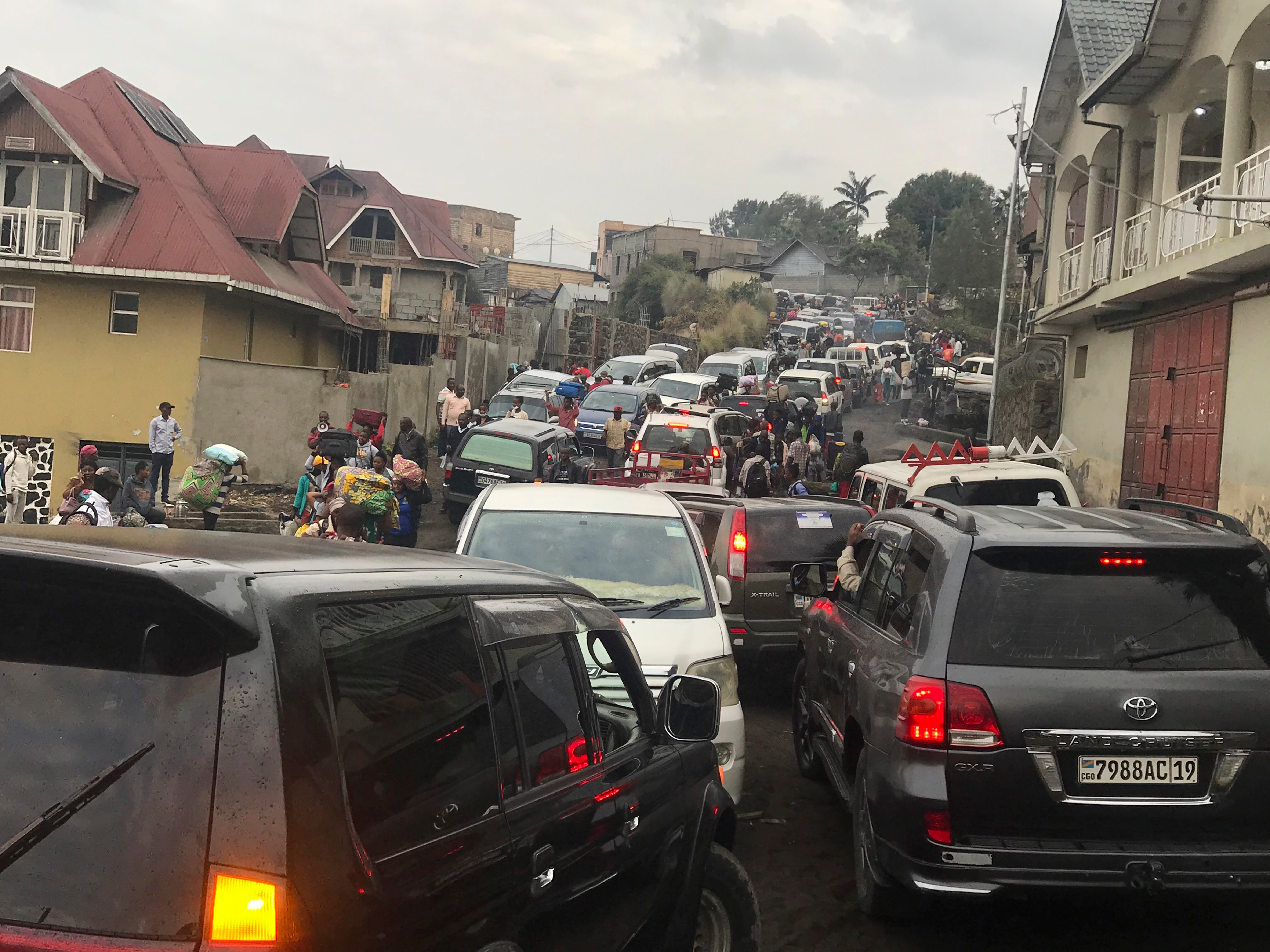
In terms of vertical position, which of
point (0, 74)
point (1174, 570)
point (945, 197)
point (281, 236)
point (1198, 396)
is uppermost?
point (945, 197)

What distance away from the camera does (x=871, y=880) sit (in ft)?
17.7

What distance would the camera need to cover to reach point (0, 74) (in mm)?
25125

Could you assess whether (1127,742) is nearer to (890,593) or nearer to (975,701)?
(975,701)

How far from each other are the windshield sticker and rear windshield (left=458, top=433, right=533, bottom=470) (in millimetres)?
9249

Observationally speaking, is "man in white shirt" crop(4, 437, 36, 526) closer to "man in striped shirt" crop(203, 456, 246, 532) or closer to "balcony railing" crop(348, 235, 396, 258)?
"man in striped shirt" crop(203, 456, 246, 532)

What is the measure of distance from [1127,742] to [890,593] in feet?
5.05

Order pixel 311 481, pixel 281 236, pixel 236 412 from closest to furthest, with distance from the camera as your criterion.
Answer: pixel 311 481 → pixel 236 412 → pixel 281 236

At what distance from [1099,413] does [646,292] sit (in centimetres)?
5478

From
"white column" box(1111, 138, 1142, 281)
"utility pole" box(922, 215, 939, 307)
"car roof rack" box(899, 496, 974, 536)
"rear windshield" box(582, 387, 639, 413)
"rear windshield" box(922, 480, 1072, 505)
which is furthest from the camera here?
"utility pole" box(922, 215, 939, 307)

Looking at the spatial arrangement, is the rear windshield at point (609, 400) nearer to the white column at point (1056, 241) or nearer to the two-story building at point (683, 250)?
the white column at point (1056, 241)

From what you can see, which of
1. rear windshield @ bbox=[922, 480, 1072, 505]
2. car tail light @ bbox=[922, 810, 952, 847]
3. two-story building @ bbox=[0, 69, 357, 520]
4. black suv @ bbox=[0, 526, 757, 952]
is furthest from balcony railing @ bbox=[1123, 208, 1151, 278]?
black suv @ bbox=[0, 526, 757, 952]

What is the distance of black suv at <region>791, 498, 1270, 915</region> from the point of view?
15.2 feet

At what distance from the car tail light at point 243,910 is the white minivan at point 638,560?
14.3 ft

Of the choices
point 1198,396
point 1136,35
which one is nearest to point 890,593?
point 1198,396
